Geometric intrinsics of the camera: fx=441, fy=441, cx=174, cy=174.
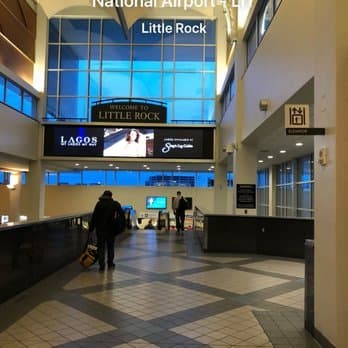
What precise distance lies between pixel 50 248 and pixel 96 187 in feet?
69.5

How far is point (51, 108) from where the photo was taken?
23484mm

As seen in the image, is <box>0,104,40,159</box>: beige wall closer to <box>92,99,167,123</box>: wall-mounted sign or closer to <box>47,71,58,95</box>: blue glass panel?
<box>92,99,167,123</box>: wall-mounted sign

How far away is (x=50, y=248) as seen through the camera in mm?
8180

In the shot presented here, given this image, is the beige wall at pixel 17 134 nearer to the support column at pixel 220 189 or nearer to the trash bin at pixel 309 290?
the support column at pixel 220 189

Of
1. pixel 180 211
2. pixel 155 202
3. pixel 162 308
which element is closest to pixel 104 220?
pixel 162 308

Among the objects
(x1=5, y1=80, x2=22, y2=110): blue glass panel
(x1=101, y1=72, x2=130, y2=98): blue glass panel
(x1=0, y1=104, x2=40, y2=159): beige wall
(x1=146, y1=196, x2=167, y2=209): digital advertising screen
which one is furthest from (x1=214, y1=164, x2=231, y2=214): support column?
(x1=5, y1=80, x2=22, y2=110): blue glass panel

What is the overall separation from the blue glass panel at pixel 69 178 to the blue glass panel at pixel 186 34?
1123 cm

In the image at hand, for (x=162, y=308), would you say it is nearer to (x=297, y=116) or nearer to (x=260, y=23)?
(x=297, y=116)

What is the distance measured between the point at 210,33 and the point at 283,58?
17.1 metres

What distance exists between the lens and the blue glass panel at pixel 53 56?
24375 mm

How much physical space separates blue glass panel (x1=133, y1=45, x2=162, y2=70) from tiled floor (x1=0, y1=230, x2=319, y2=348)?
56.9 ft

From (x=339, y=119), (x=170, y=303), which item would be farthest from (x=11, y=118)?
(x=339, y=119)

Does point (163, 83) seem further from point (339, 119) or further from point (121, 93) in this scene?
point (339, 119)

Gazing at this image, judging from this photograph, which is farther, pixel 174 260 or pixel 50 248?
pixel 174 260
